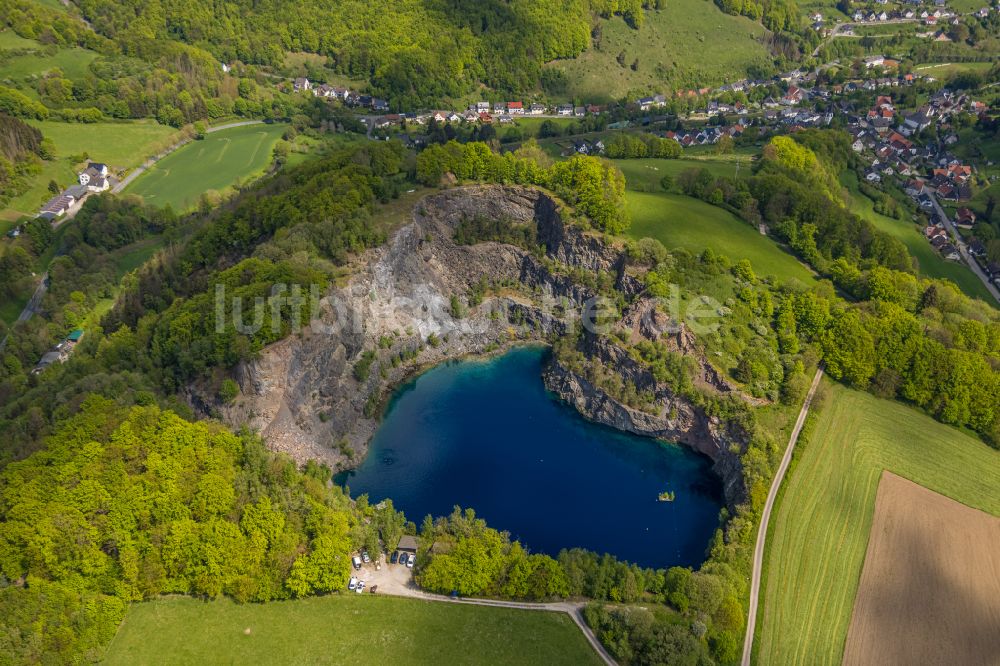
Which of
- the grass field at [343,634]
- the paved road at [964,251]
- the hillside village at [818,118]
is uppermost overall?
the hillside village at [818,118]

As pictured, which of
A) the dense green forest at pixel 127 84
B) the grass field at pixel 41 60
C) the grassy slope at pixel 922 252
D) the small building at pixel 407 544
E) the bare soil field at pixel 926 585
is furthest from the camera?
the grass field at pixel 41 60

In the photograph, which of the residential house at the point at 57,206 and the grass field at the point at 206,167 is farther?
the grass field at the point at 206,167

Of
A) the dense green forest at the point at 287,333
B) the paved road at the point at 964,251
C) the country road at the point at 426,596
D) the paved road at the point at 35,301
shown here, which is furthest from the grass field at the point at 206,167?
the paved road at the point at 964,251

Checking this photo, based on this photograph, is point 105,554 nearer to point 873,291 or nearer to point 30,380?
point 30,380

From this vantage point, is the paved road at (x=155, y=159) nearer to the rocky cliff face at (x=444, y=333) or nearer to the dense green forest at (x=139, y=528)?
the rocky cliff face at (x=444, y=333)

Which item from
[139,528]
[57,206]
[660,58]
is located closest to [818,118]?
[660,58]

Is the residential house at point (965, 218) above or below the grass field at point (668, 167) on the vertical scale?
below
